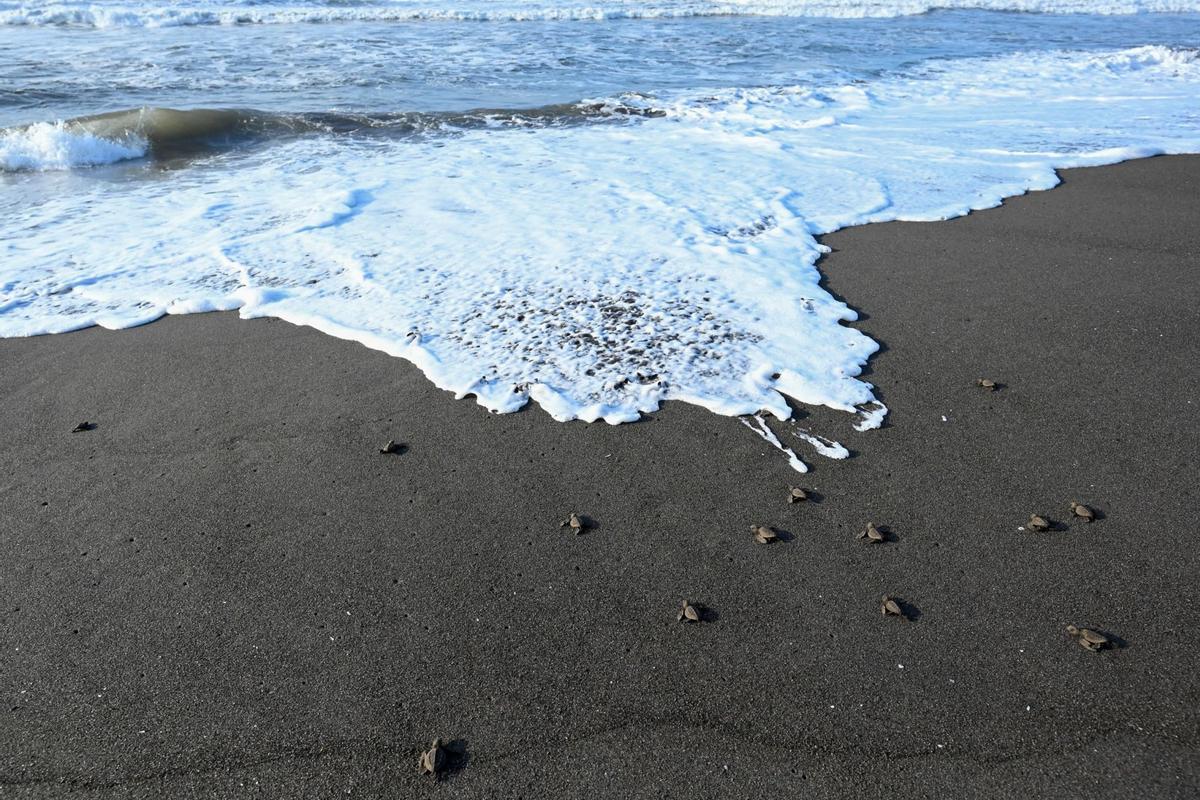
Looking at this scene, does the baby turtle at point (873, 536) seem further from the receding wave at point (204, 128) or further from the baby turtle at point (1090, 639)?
the receding wave at point (204, 128)

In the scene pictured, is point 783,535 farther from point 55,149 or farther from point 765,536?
point 55,149

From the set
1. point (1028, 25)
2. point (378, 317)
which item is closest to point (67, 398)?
point (378, 317)

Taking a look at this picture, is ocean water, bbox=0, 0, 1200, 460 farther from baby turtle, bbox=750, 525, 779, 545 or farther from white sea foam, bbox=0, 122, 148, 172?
baby turtle, bbox=750, 525, 779, 545

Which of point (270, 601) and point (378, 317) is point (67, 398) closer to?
point (378, 317)

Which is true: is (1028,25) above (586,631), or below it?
above

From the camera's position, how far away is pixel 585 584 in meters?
3.04

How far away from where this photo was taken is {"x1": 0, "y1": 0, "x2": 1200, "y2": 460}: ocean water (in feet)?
15.8

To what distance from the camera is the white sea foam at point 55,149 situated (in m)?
9.03

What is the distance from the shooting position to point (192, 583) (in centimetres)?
306

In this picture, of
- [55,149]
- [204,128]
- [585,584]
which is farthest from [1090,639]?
[204,128]

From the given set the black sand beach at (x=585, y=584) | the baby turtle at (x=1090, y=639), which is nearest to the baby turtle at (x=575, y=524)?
the black sand beach at (x=585, y=584)

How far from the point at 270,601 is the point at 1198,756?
303cm

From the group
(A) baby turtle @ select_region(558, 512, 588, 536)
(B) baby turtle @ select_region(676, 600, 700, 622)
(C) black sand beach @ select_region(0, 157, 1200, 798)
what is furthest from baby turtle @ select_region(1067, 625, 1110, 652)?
(A) baby turtle @ select_region(558, 512, 588, 536)

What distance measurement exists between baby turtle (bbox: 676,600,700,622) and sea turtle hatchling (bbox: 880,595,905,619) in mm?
661
